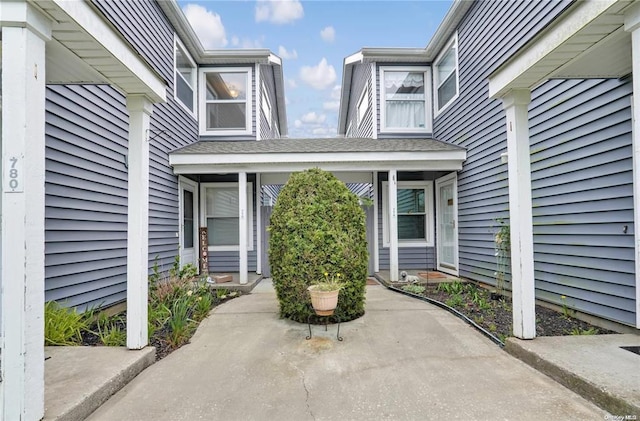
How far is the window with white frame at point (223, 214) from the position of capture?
25.4 ft

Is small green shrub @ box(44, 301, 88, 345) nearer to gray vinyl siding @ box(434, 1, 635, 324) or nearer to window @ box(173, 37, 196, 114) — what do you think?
window @ box(173, 37, 196, 114)

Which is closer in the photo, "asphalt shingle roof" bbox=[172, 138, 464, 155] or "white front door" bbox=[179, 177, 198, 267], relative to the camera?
"asphalt shingle roof" bbox=[172, 138, 464, 155]

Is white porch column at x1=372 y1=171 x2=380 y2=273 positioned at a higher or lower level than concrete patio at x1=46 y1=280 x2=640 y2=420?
higher

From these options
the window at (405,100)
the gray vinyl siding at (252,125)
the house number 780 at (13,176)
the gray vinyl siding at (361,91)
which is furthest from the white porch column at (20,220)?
the gray vinyl siding at (361,91)

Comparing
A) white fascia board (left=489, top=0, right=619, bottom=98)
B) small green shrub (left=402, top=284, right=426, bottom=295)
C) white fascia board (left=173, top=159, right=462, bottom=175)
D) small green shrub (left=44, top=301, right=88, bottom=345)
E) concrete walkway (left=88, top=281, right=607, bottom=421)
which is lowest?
concrete walkway (left=88, top=281, right=607, bottom=421)

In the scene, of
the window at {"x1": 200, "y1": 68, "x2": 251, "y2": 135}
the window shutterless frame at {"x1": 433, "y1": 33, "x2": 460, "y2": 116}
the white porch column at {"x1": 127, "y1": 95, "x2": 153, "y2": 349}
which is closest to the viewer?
the white porch column at {"x1": 127, "y1": 95, "x2": 153, "y2": 349}

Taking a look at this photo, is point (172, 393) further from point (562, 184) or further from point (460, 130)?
point (460, 130)

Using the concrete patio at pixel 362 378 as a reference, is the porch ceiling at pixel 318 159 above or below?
above

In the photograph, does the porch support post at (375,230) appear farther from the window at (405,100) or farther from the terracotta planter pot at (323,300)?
the terracotta planter pot at (323,300)

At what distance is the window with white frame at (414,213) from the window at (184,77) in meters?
4.77

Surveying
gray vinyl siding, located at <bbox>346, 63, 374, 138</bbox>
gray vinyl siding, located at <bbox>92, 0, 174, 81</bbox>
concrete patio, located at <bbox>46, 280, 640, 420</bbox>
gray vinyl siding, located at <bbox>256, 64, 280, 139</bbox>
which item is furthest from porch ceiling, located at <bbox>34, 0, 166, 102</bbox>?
gray vinyl siding, located at <bbox>346, 63, 374, 138</bbox>

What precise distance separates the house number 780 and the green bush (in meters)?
2.58

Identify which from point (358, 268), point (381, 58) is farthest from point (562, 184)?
point (381, 58)

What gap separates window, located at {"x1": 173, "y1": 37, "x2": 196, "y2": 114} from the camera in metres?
6.85
